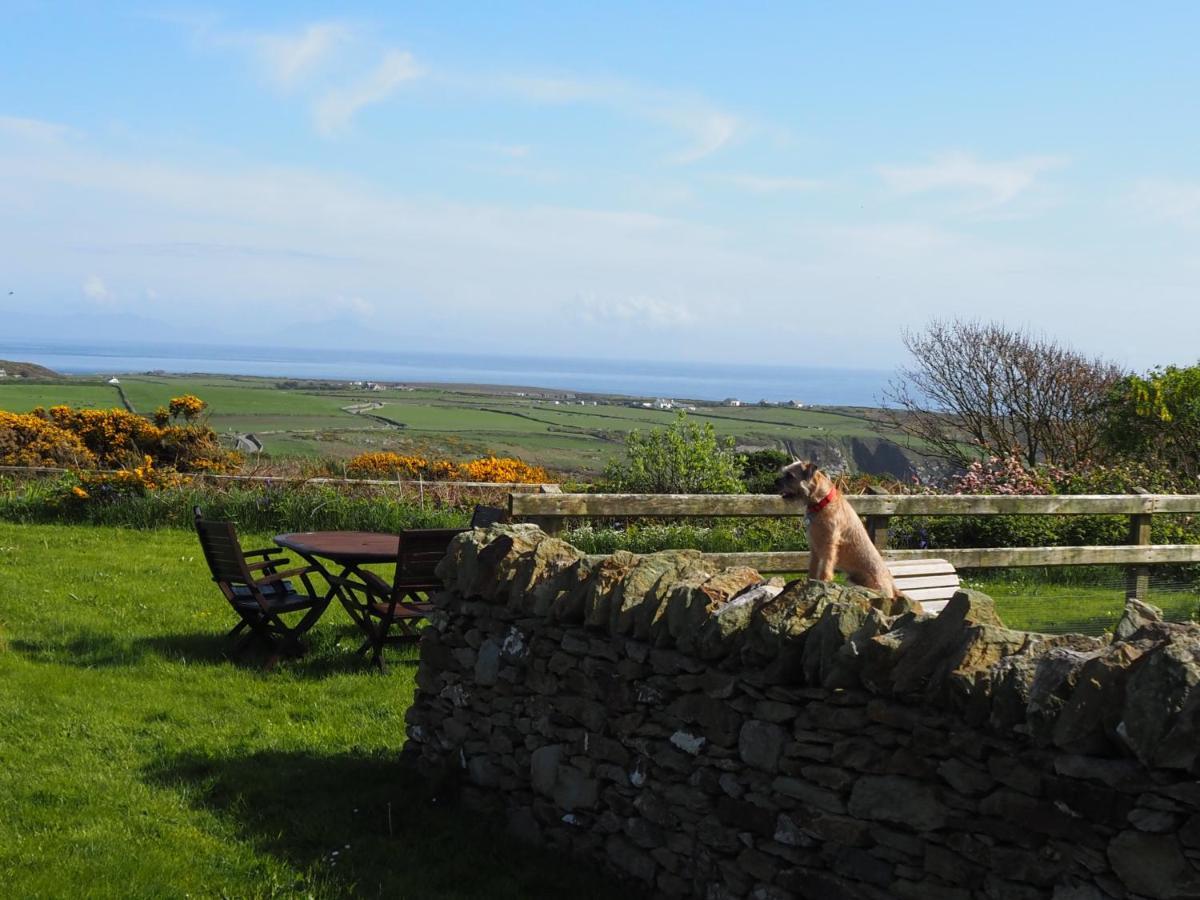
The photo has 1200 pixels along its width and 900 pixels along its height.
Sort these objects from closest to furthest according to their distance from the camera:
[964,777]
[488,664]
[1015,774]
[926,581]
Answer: [1015,774]
[964,777]
[488,664]
[926,581]

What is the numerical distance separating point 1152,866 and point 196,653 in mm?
7146

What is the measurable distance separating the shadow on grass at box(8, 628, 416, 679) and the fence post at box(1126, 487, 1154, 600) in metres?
6.08

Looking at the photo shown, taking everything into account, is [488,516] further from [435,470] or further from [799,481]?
[435,470]

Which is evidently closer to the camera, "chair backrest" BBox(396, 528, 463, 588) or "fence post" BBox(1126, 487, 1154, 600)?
"chair backrest" BBox(396, 528, 463, 588)

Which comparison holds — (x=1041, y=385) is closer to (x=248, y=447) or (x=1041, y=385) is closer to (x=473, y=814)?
(x=248, y=447)

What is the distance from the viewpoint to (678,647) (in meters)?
4.87

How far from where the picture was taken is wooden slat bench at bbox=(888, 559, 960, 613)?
708 cm

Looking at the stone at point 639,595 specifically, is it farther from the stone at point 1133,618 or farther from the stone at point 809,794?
the stone at point 1133,618

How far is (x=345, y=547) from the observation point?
8.75 m

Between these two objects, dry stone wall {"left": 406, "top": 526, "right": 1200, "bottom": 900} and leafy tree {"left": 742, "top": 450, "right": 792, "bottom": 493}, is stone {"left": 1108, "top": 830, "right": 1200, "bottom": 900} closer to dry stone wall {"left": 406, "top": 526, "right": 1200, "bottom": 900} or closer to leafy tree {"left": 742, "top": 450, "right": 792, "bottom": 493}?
dry stone wall {"left": 406, "top": 526, "right": 1200, "bottom": 900}

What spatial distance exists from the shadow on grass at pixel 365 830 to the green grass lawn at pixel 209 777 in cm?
1

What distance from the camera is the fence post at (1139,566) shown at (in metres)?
9.73

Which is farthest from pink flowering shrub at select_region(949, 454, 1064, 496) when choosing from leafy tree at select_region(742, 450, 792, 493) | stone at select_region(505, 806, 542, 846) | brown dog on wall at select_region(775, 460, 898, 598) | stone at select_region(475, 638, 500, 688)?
stone at select_region(505, 806, 542, 846)

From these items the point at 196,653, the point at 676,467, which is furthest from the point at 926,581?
the point at 676,467
